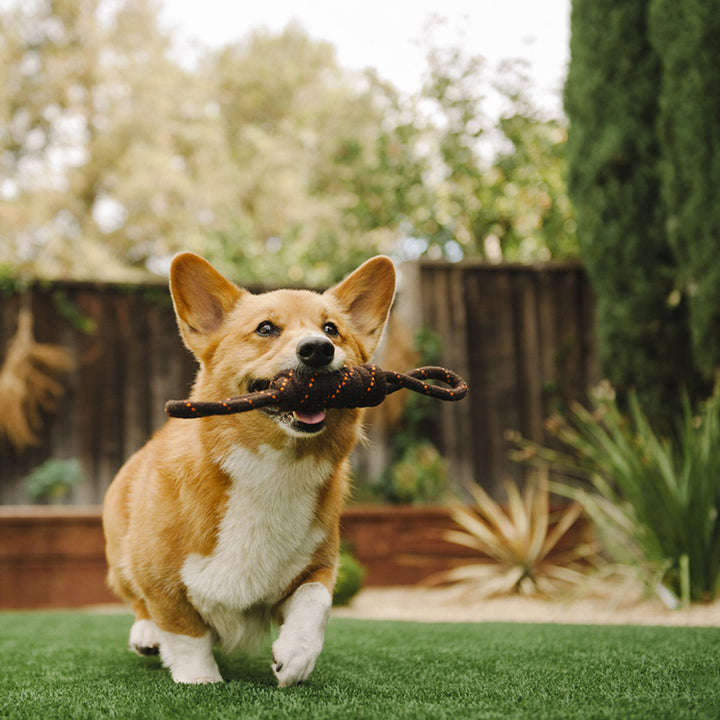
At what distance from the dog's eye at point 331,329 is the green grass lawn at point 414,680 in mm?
1039

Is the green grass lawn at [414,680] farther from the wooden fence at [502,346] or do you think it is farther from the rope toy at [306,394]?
the wooden fence at [502,346]

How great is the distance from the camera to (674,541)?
495cm

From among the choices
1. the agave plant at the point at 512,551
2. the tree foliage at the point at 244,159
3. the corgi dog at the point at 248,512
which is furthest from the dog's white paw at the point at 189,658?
the tree foliage at the point at 244,159

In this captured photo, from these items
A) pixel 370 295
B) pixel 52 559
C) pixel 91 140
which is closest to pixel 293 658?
pixel 370 295

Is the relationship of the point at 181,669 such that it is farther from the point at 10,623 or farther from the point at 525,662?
the point at 10,623

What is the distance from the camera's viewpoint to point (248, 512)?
218 centimetres

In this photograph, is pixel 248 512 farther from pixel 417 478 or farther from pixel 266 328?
pixel 417 478

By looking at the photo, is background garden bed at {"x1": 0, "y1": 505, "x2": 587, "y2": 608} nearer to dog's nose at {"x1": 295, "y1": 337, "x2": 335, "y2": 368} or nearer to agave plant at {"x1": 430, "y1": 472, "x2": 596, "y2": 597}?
agave plant at {"x1": 430, "y1": 472, "x2": 596, "y2": 597}

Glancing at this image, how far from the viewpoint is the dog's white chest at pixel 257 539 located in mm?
2139

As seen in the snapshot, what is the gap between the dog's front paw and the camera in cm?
196

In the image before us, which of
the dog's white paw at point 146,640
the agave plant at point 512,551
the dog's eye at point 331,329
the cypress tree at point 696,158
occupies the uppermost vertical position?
the cypress tree at point 696,158

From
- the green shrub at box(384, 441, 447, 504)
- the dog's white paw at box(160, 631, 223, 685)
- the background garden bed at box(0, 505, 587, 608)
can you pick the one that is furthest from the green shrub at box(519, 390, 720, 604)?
the dog's white paw at box(160, 631, 223, 685)

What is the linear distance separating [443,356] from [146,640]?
6.24 meters

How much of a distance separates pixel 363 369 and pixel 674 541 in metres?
3.62
